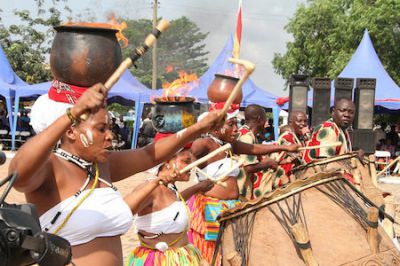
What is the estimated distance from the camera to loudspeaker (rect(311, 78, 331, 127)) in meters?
11.7

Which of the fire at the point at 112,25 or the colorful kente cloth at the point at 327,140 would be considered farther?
the colorful kente cloth at the point at 327,140

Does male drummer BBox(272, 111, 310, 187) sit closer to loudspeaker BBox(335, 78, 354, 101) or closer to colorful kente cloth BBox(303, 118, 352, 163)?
colorful kente cloth BBox(303, 118, 352, 163)

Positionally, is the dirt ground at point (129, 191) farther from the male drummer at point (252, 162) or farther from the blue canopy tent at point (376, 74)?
the blue canopy tent at point (376, 74)

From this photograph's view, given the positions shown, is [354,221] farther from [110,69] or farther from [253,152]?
[253,152]

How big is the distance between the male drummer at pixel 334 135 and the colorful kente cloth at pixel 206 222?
1.16 meters

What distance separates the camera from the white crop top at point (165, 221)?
359cm

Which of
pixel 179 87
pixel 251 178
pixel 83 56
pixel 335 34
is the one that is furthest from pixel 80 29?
pixel 335 34

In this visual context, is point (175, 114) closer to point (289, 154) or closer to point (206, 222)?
point (206, 222)

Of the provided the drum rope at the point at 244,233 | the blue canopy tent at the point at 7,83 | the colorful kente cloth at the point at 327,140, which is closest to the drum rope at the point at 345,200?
the drum rope at the point at 244,233

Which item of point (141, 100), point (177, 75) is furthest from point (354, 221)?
point (141, 100)

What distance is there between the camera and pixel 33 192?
7.65ft

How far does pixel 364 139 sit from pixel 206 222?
7.35m

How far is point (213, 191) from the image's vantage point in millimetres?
5004

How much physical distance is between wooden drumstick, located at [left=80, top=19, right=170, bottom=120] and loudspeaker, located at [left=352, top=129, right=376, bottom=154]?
31.9 ft
